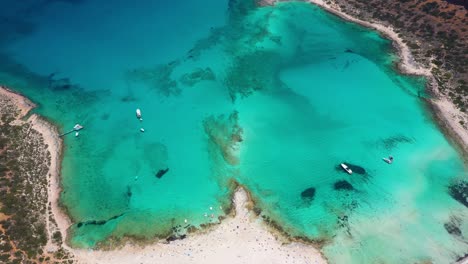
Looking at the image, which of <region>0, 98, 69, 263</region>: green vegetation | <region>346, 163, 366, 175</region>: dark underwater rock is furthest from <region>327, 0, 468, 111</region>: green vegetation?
<region>0, 98, 69, 263</region>: green vegetation

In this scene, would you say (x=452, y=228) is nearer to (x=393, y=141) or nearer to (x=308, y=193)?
(x=393, y=141)

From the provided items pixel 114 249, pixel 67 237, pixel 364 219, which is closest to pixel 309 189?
pixel 364 219

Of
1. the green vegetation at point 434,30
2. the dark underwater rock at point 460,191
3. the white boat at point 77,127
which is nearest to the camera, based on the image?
the dark underwater rock at point 460,191

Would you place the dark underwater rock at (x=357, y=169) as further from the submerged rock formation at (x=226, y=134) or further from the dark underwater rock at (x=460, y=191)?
the submerged rock formation at (x=226, y=134)

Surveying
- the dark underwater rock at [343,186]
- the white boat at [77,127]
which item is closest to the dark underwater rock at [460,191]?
the dark underwater rock at [343,186]

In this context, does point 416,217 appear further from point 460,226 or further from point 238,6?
point 238,6

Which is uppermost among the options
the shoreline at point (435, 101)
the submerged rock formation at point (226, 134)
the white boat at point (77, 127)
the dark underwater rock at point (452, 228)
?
the shoreline at point (435, 101)
